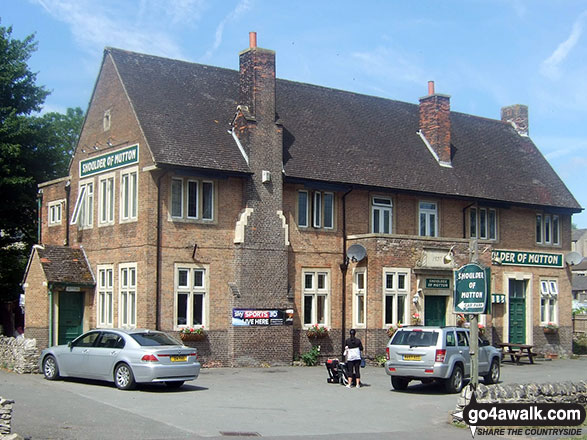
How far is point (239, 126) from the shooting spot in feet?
95.8

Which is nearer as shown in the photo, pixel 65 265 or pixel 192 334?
pixel 192 334

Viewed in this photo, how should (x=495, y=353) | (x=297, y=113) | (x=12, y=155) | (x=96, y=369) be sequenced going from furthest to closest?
(x=12, y=155)
(x=297, y=113)
(x=495, y=353)
(x=96, y=369)

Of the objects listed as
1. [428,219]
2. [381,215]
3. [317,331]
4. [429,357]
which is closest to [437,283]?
[428,219]

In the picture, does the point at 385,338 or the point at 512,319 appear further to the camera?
the point at 512,319

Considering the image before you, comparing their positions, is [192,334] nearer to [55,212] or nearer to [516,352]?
[55,212]

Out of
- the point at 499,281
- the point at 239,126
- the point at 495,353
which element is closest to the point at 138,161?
the point at 239,126

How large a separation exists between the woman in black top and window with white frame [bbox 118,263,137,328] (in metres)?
8.10

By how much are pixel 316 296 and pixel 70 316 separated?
868cm

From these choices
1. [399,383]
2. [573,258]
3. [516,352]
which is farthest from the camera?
[573,258]

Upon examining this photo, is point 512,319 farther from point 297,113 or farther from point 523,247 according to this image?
point 297,113

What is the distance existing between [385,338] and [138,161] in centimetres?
1054

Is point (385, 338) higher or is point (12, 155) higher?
point (12, 155)

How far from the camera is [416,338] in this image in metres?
21.8

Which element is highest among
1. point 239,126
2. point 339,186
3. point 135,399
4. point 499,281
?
point 239,126
